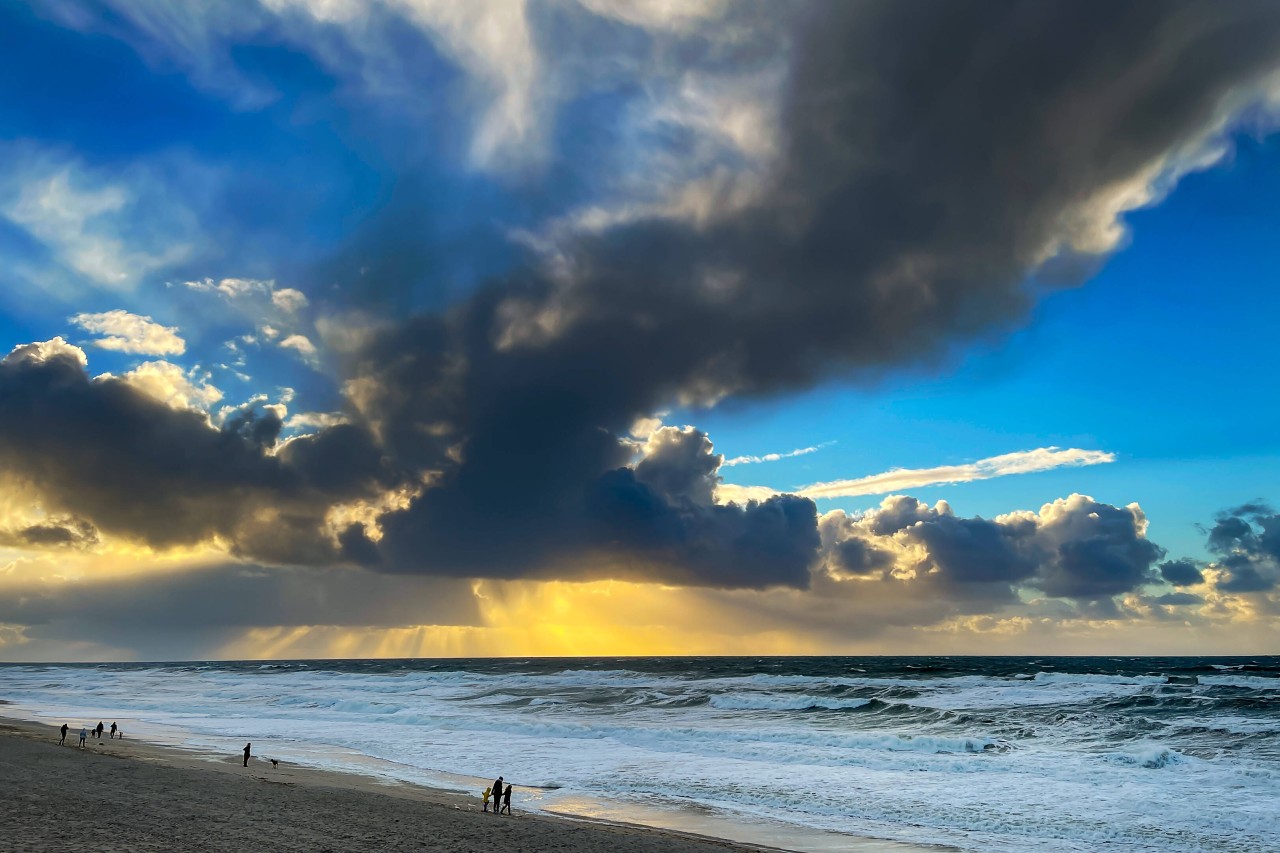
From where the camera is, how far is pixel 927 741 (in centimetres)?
3934

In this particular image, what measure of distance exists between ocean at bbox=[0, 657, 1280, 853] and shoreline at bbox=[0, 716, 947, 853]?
2.12 meters

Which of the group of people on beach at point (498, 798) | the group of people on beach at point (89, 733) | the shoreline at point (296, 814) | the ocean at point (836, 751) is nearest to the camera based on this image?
the shoreline at point (296, 814)

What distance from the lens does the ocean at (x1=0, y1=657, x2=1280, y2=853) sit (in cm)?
2391

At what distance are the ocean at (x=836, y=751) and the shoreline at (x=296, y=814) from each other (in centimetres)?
212

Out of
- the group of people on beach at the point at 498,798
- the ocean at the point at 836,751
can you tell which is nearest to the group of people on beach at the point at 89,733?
the ocean at the point at 836,751

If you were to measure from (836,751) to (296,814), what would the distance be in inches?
1012

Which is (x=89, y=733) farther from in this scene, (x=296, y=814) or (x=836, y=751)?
(x=836, y=751)

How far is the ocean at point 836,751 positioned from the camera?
2391cm

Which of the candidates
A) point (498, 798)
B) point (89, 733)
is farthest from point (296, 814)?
point (89, 733)

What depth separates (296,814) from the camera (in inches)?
838

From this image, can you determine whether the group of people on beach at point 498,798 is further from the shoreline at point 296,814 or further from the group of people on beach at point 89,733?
the group of people on beach at point 89,733

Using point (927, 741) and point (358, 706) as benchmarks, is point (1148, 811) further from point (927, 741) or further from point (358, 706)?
point (358, 706)

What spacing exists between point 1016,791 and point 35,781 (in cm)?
3309

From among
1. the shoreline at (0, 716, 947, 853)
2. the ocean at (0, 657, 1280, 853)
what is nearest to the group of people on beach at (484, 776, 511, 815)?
the shoreline at (0, 716, 947, 853)
